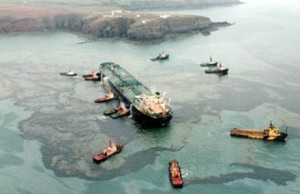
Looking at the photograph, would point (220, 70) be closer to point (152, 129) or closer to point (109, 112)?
point (109, 112)

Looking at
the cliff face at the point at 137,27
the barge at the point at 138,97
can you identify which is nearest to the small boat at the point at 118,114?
the barge at the point at 138,97

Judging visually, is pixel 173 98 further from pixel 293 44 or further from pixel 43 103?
pixel 293 44

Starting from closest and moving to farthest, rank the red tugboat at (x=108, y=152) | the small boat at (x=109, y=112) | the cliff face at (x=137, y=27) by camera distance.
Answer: the red tugboat at (x=108, y=152)
the small boat at (x=109, y=112)
the cliff face at (x=137, y=27)

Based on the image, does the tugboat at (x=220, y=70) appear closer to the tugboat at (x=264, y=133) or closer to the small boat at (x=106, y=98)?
the small boat at (x=106, y=98)

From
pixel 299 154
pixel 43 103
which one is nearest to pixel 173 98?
pixel 43 103

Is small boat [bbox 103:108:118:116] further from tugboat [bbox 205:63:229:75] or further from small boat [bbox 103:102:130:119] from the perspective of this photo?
tugboat [bbox 205:63:229:75]

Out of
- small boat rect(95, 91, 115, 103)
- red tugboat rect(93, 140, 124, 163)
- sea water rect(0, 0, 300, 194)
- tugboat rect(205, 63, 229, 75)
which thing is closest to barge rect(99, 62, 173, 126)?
small boat rect(95, 91, 115, 103)
